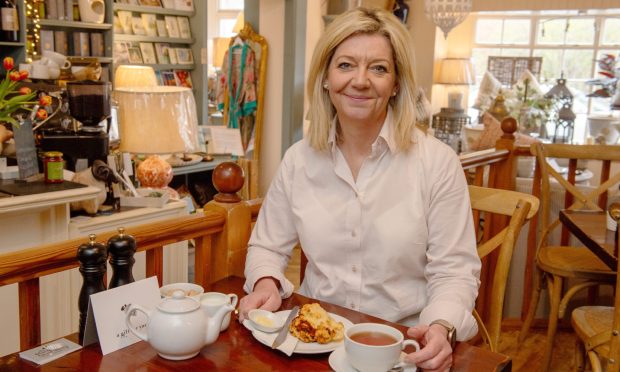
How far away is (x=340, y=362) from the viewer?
1.13 meters

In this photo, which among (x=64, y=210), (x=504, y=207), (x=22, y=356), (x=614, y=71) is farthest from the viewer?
(x=614, y=71)

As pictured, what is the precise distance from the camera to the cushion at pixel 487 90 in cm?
860

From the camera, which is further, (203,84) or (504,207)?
(203,84)

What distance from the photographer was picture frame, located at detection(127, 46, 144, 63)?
6.64m

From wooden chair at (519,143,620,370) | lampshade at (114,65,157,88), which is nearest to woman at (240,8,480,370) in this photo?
wooden chair at (519,143,620,370)

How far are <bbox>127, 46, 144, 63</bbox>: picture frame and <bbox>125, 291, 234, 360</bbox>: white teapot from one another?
5.91 m

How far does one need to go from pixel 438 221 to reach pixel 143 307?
739mm

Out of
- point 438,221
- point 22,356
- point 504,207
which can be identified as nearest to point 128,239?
point 22,356

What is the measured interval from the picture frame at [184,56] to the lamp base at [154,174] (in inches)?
168

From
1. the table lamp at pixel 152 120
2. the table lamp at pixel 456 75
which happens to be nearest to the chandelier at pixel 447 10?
the table lamp at pixel 456 75

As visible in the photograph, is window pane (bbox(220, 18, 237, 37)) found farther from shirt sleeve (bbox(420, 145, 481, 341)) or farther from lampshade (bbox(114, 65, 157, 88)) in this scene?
shirt sleeve (bbox(420, 145, 481, 341))

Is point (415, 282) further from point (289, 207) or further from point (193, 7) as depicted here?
point (193, 7)

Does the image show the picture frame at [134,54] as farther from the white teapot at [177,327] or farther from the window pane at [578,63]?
the white teapot at [177,327]

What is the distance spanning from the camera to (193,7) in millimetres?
7051
